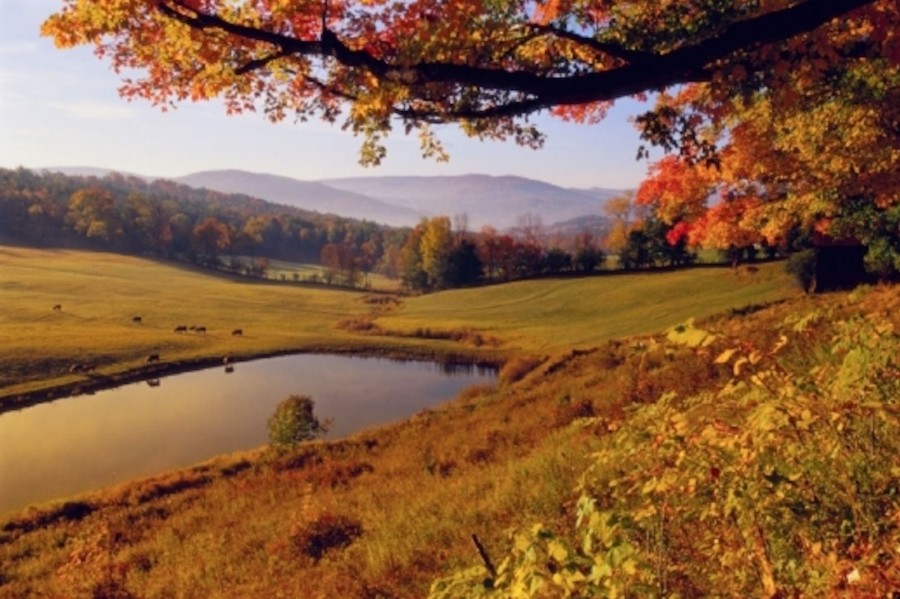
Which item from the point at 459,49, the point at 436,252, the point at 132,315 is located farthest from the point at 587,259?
the point at 459,49

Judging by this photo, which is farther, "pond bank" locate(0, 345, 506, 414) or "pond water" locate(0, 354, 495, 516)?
"pond bank" locate(0, 345, 506, 414)

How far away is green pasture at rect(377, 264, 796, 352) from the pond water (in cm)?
1389

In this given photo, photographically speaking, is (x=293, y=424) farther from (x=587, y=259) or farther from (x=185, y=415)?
(x=587, y=259)

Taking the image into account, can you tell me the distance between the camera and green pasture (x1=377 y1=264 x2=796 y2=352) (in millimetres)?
58200

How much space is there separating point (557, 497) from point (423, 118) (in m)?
5.08

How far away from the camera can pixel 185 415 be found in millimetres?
43312

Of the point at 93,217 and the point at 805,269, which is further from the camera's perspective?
the point at 93,217

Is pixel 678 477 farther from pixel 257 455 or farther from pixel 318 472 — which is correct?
pixel 257 455

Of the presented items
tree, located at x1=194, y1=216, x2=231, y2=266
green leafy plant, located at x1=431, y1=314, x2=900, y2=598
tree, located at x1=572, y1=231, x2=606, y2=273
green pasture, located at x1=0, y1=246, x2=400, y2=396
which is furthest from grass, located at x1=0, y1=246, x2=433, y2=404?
green leafy plant, located at x1=431, y1=314, x2=900, y2=598

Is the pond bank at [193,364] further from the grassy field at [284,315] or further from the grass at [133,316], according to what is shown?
the grass at [133,316]

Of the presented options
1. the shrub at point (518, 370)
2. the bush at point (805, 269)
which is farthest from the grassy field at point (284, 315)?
the shrub at point (518, 370)

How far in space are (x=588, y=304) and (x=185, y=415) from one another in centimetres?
5108

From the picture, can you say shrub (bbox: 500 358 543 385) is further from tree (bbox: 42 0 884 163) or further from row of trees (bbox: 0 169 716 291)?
row of trees (bbox: 0 169 716 291)

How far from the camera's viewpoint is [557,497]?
7.94 meters
